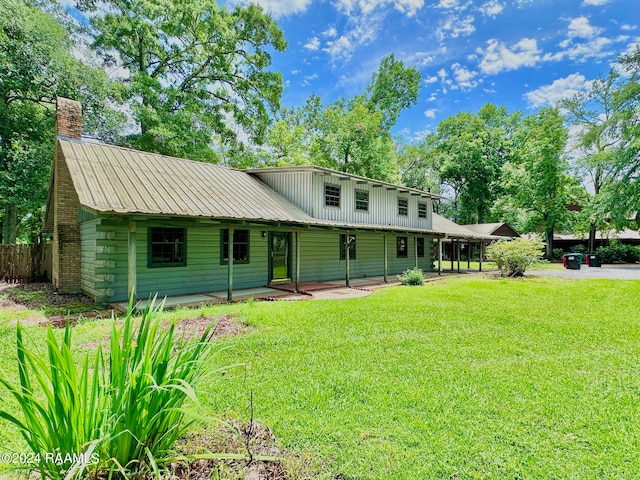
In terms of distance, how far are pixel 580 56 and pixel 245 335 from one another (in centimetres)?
3509

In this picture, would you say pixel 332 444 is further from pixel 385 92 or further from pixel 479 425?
pixel 385 92

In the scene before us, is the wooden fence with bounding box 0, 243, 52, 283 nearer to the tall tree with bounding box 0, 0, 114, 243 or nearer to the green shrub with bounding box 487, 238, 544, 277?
the tall tree with bounding box 0, 0, 114, 243

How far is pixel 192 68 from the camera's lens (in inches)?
945

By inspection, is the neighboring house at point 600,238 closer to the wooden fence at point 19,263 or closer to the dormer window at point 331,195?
the dormer window at point 331,195

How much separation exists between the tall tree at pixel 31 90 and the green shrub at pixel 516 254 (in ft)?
74.0

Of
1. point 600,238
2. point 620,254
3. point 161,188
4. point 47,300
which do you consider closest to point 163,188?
point 161,188

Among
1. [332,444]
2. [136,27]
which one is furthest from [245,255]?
[136,27]

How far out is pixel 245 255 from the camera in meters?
11.6

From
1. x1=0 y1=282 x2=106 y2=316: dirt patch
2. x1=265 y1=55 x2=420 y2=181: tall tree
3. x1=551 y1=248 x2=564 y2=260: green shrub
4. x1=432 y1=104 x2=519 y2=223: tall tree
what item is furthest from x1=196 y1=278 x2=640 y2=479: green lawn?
x1=432 y1=104 x2=519 y2=223: tall tree

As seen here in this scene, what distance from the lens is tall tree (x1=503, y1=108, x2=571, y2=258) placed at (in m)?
28.6

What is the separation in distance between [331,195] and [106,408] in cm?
1291

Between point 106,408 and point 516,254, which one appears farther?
point 516,254

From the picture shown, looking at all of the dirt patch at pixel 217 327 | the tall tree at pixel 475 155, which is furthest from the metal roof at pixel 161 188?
the tall tree at pixel 475 155

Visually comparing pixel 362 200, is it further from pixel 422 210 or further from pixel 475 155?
pixel 475 155
